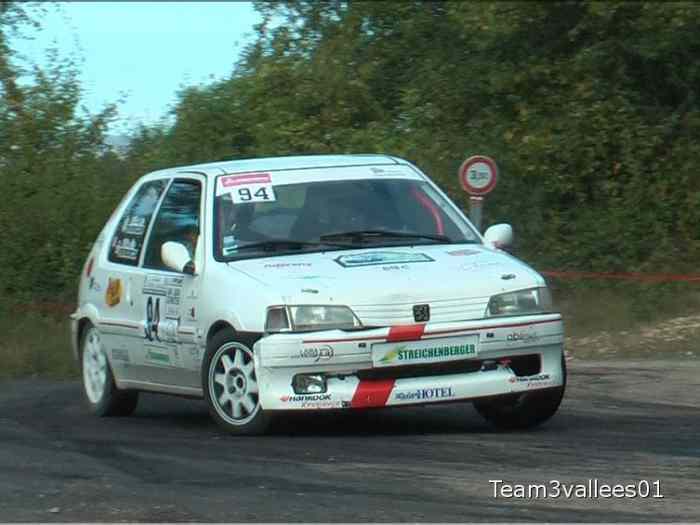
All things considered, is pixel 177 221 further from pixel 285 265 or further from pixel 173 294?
pixel 285 265

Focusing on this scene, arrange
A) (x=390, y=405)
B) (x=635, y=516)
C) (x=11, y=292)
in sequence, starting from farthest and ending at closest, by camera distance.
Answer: (x=11, y=292)
(x=390, y=405)
(x=635, y=516)

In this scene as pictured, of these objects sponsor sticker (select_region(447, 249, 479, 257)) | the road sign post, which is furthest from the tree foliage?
sponsor sticker (select_region(447, 249, 479, 257))

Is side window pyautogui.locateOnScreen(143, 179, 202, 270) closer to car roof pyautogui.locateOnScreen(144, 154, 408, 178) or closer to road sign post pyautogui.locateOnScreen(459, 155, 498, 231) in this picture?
car roof pyautogui.locateOnScreen(144, 154, 408, 178)

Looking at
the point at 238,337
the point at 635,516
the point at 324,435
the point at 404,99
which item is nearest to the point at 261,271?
the point at 238,337

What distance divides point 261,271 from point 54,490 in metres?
2.20

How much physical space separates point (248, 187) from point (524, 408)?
2176mm

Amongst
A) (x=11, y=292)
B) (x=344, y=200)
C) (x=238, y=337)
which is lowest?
(x=11, y=292)

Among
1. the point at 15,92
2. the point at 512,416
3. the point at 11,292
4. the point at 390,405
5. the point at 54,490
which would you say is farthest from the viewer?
the point at 15,92

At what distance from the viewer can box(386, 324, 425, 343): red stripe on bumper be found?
28.5ft

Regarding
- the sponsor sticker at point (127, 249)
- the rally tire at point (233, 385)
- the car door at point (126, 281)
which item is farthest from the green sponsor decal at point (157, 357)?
the sponsor sticker at point (127, 249)

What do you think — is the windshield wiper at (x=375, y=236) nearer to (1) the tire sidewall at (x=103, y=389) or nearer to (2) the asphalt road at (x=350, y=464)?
(2) the asphalt road at (x=350, y=464)

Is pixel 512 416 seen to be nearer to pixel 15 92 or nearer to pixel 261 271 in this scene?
pixel 261 271

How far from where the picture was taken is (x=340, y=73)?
2217 cm

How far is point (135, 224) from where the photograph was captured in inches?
428
